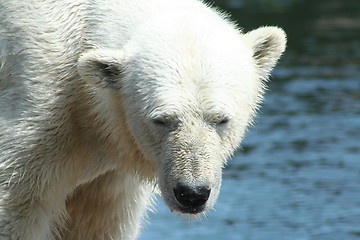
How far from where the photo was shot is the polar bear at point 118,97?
5.20 m

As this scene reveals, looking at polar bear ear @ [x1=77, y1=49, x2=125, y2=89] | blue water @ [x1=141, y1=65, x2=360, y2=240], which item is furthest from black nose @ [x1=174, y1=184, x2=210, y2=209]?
blue water @ [x1=141, y1=65, x2=360, y2=240]

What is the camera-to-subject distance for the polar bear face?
5160 mm

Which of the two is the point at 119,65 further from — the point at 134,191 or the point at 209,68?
the point at 134,191

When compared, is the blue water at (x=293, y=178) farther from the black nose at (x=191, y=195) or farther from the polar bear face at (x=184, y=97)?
the black nose at (x=191, y=195)

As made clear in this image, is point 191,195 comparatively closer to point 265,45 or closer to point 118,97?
point 118,97

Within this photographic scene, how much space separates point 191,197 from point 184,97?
502mm

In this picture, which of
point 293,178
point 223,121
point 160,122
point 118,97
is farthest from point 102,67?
point 293,178

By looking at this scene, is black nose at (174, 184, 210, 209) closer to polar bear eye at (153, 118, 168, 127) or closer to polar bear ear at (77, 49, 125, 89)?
polar bear eye at (153, 118, 168, 127)

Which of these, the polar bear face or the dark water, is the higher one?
the polar bear face

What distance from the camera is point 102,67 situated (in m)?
5.48

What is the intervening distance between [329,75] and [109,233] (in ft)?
25.1

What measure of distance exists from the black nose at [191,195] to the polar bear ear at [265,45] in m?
0.93

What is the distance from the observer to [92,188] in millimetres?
6262

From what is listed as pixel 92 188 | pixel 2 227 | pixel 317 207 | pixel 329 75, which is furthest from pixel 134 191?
pixel 329 75
